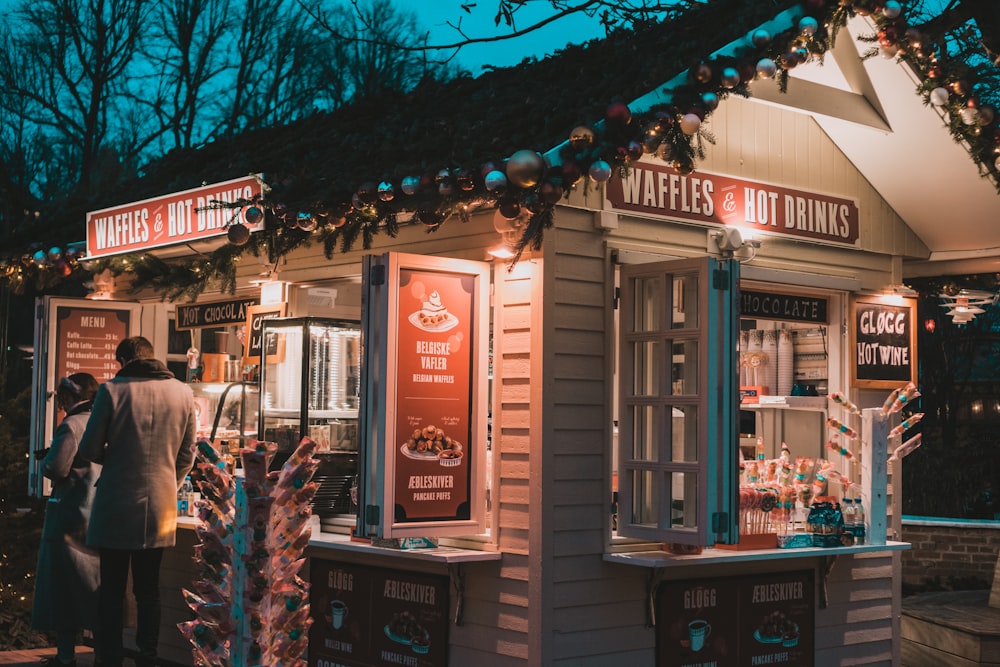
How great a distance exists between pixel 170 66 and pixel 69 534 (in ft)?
58.7

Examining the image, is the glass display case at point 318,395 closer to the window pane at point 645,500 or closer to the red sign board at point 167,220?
the red sign board at point 167,220

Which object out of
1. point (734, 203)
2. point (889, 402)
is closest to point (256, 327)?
point (734, 203)

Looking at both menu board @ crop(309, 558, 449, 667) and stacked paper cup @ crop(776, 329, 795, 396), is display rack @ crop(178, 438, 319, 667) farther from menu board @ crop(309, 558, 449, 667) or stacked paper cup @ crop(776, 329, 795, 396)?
stacked paper cup @ crop(776, 329, 795, 396)

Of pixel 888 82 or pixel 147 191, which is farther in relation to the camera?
pixel 147 191

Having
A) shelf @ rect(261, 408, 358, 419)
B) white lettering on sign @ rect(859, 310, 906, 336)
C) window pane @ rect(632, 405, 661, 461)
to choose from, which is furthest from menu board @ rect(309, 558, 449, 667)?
white lettering on sign @ rect(859, 310, 906, 336)

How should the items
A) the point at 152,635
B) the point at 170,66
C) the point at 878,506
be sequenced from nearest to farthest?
the point at 152,635
the point at 878,506
the point at 170,66

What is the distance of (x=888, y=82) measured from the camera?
7160 millimetres

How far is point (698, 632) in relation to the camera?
23.0ft

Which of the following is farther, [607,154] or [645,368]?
[645,368]

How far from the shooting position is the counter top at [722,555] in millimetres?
6402

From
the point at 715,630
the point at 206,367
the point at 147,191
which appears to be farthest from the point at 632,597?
the point at 147,191

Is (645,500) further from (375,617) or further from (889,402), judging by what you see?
(889,402)

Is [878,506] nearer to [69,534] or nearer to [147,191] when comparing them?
[69,534]

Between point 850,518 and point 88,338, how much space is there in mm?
6081
